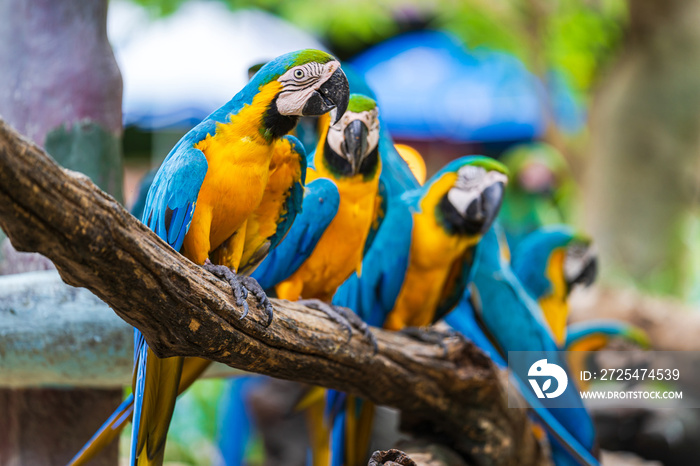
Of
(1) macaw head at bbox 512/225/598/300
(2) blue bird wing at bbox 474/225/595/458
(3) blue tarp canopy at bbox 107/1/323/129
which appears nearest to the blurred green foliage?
(3) blue tarp canopy at bbox 107/1/323/129

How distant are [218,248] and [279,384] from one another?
1.69 meters

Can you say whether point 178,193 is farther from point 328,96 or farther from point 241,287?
point 328,96

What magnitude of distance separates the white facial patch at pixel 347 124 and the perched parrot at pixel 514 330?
1.87 ft

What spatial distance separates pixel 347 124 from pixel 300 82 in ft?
0.98

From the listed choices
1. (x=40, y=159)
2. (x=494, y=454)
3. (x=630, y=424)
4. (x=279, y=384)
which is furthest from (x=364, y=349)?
(x=630, y=424)

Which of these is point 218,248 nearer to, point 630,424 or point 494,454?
point 494,454

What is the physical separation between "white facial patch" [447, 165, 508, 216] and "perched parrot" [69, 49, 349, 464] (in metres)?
0.60

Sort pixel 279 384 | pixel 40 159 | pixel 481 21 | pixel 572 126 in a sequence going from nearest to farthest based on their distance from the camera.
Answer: pixel 40 159 < pixel 279 384 < pixel 481 21 < pixel 572 126

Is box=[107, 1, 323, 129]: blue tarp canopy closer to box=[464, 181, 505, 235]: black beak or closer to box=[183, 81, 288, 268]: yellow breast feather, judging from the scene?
box=[464, 181, 505, 235]: black beak

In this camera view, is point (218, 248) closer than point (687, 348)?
Yes

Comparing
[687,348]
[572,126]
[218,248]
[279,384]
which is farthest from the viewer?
[572,126]

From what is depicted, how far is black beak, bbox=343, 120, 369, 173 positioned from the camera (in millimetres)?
1404

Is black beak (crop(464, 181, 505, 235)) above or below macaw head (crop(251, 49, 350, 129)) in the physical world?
above

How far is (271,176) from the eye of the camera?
1257 mm
